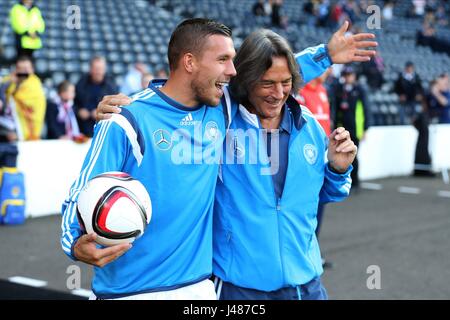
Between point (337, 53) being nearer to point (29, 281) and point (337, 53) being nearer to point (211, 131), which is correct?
point (211, 131)

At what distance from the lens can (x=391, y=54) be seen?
24.5 m

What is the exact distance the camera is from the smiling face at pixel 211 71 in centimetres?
304

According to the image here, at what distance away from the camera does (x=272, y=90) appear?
10.4ft

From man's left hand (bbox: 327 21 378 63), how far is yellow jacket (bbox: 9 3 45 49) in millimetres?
10159

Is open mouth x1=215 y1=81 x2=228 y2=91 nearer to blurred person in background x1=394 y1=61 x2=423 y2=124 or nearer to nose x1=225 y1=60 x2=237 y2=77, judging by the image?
nose x1=225 y1=60 x2=237 y2=77

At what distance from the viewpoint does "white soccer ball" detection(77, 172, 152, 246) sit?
268cm

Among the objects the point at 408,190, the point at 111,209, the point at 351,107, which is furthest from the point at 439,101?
the point at 111,209

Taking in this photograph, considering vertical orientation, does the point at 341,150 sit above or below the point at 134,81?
above

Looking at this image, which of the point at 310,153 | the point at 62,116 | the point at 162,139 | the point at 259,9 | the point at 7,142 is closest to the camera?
the point at 162,139

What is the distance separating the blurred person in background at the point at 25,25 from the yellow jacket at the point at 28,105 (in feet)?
9.66

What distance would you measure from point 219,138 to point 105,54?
1350 centimetres

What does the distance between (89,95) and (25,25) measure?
10.6 ft
